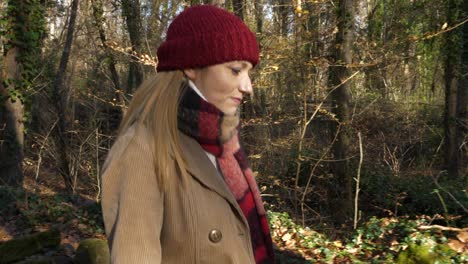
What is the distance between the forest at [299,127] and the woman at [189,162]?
14.1 ft

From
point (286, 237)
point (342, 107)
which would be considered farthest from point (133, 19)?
point (286, 237)

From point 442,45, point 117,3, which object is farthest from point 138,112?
point 117,3

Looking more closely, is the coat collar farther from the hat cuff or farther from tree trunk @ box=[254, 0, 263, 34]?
tree trunk @ box=[254, 0, 263, 34]

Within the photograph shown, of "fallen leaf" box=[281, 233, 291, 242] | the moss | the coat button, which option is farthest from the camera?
"fallen leaf" box=[281, 233, 291, 242]

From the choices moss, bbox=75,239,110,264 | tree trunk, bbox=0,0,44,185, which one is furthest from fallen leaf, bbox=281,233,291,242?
tree trunk, bbox=0,0,44,185

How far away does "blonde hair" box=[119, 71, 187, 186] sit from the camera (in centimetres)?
162

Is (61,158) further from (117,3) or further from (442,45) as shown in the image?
(442,45)

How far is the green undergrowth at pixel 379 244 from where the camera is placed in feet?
18.2

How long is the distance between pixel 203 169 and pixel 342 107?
8010 mm

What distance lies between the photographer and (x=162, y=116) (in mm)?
1680

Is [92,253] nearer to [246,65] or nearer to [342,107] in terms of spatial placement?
[246,65]

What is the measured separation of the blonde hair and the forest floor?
14.6 ft

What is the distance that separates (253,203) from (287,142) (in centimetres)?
837

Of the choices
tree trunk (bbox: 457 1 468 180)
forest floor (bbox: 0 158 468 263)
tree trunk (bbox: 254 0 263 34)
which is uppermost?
tree trunk (bbox: 254 0 263 34)
